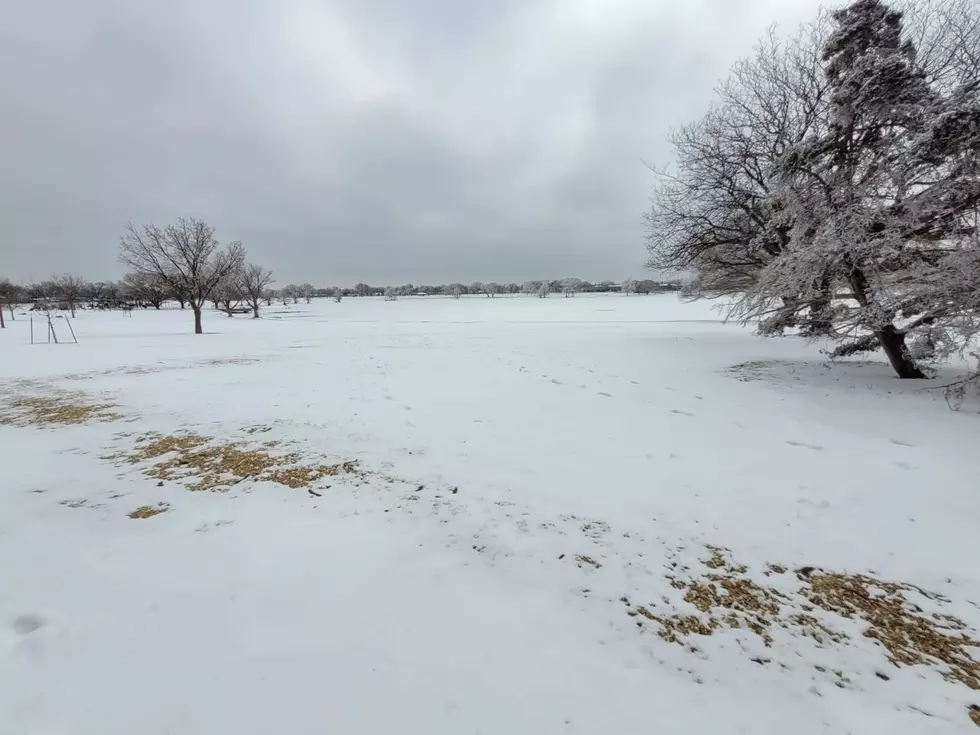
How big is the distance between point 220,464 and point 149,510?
38.1 inches

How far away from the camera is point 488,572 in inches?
111

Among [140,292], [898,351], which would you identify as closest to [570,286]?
[140,292]

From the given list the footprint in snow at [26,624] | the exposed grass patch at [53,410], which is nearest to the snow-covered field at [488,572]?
the footprint in snow at [26,624]

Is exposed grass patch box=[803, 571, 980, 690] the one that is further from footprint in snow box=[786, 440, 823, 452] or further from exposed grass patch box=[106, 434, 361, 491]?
exposed grass patch box=[106, 434, 361, 491]

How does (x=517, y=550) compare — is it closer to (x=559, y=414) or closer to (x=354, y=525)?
(x=354, y=525)

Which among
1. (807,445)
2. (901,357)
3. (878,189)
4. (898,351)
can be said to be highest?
(878,189)

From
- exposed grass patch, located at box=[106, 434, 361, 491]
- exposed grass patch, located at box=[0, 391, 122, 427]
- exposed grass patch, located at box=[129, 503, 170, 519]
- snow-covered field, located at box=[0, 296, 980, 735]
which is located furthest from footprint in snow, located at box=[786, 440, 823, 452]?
exposed grass patch, located at box=[0, 391, 122, 427]

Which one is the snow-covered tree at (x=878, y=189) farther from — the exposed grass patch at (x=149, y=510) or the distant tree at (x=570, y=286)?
the distant tree at (x=570, y=286)

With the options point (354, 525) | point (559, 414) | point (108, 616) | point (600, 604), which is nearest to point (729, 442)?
point (559, 414)

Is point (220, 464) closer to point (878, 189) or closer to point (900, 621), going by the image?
point (900, 621)

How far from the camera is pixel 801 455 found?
4836mm

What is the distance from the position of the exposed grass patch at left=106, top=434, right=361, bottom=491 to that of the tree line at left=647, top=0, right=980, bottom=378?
8.77 meters

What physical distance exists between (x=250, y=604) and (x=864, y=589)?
413cm

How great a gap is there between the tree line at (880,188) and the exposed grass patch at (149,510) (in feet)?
32.9
